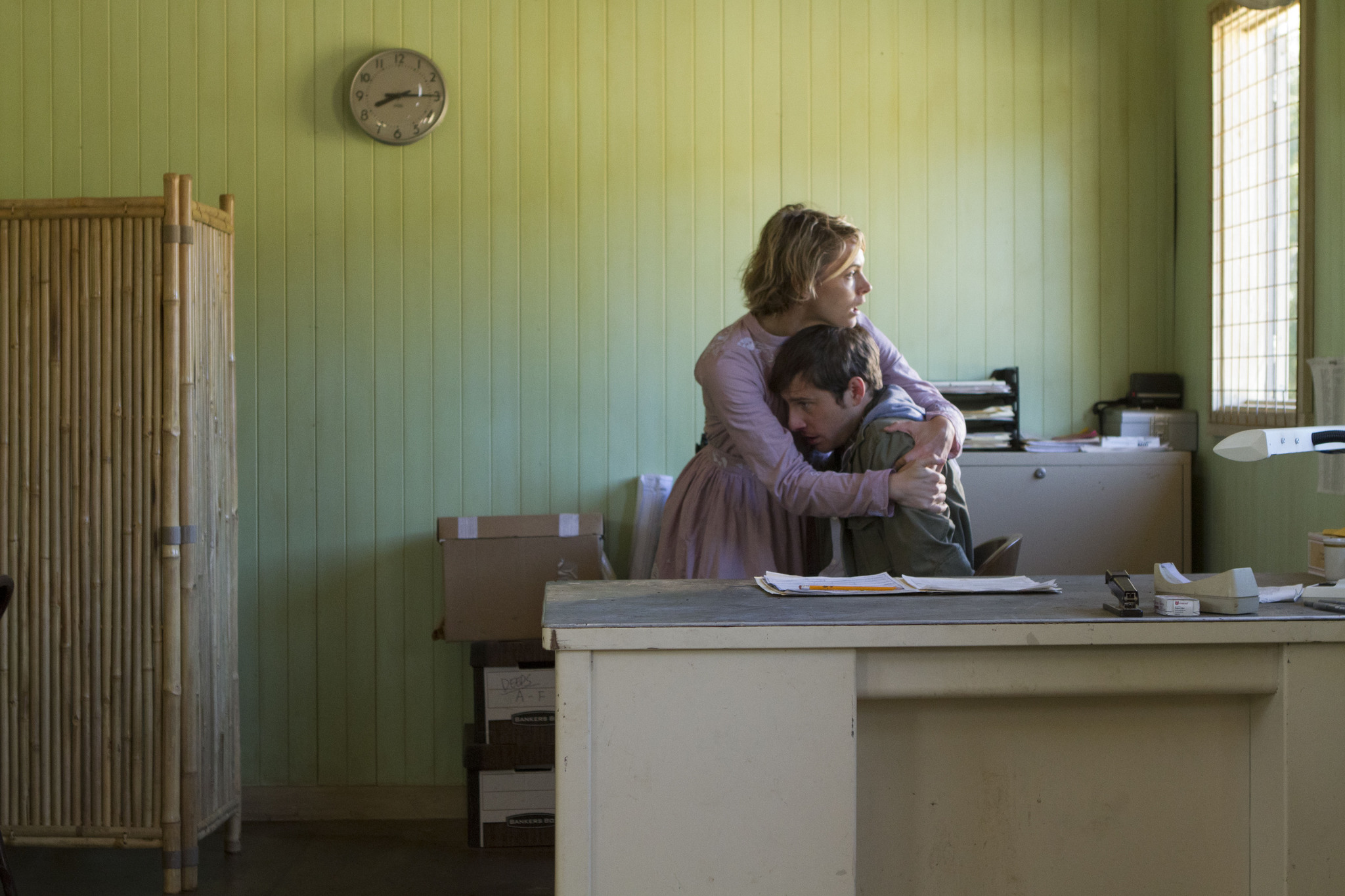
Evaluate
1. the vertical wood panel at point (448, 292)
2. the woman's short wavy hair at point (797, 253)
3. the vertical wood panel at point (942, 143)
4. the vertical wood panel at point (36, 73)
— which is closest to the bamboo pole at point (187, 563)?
the vertical wood panel at point (448, 292)

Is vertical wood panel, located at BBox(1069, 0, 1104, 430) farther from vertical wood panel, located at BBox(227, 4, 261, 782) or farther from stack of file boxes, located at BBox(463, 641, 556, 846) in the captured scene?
vertical wood panel, located at BBox(227, 4, 261, 782)

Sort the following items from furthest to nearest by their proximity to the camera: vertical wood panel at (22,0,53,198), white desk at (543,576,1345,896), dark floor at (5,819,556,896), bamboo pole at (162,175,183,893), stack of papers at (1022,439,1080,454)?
vertical wood panel at (22,0,53,198) → stack of papers at (1022,439,1080,454) → dark floor at (5,819,556,896) → bamboo pole at (162,175,183,893) → white desk at (543,576,1345,896)

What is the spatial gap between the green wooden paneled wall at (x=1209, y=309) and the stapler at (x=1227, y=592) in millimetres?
1393

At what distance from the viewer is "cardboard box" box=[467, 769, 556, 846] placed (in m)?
3.50

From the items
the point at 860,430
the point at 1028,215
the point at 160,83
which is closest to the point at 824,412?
the point at 860,430

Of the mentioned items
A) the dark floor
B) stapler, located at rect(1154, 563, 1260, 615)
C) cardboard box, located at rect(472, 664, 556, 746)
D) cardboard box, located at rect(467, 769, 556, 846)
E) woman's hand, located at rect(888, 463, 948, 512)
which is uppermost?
woman's hand, located at rect(888, 463, 948, 512)

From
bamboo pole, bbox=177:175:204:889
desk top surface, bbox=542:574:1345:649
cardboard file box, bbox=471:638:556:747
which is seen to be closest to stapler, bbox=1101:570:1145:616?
desk top surface, bbox=542:574:1345:649

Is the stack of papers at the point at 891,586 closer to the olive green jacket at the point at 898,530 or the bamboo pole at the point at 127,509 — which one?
the olive green jacket at the point at 898,530

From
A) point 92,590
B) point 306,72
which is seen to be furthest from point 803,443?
point 306,72

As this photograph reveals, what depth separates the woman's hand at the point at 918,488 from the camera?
2.29 metres

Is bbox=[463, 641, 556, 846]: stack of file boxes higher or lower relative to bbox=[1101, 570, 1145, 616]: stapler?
lower

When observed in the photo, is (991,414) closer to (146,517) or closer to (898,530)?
(898,530)

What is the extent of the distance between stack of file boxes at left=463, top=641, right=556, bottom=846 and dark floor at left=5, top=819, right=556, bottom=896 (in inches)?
2.8

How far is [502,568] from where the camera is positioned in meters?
3.49
